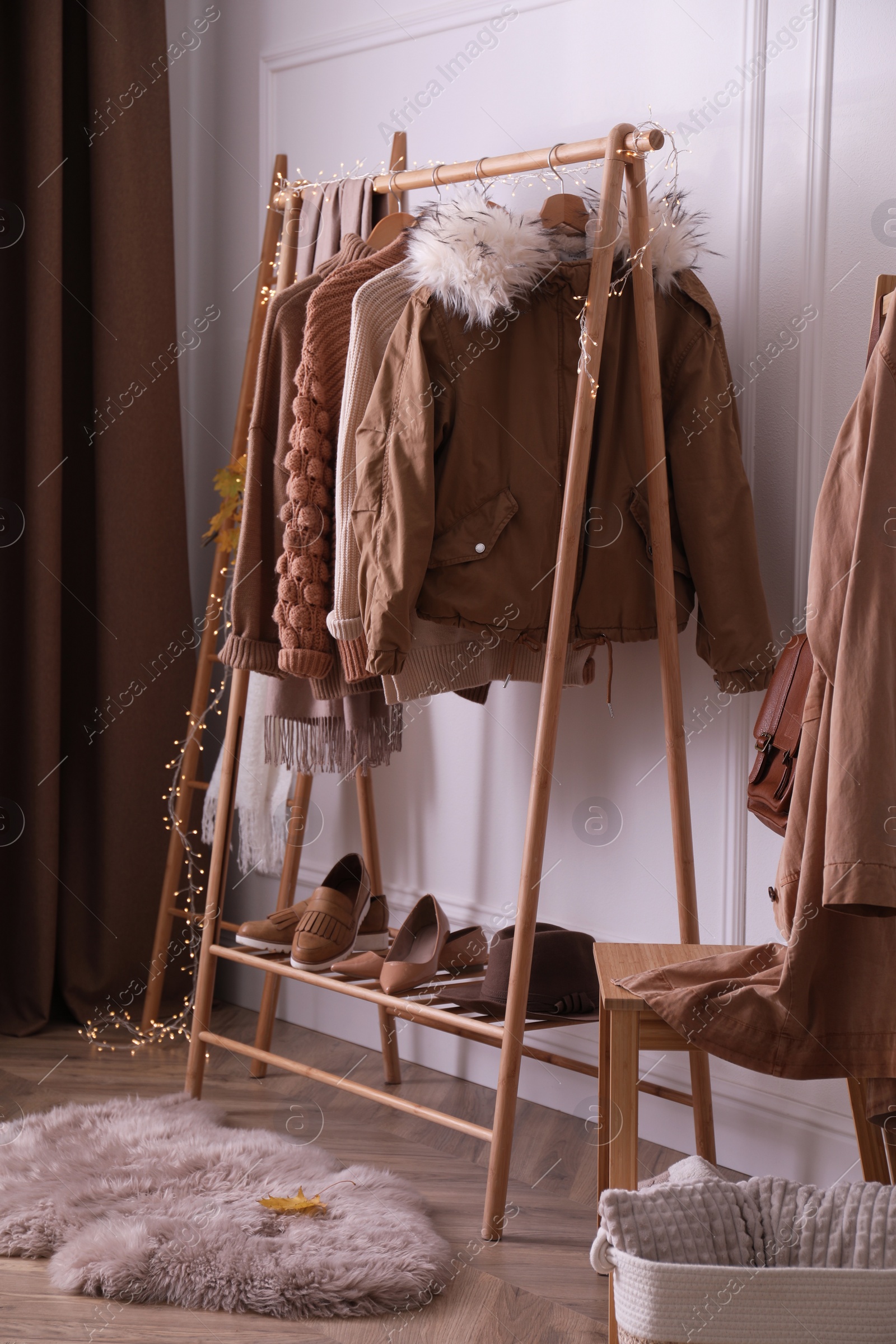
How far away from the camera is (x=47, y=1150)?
207 cm

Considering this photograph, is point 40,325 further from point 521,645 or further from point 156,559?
point 521,645

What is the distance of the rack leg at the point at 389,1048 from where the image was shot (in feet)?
8.16

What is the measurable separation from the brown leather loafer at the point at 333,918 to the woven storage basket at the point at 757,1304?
1.10 metres

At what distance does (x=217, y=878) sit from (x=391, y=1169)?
659mm

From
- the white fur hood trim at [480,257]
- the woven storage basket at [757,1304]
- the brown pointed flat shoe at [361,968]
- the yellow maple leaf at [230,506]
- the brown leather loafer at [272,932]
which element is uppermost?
the white fur hood trim at [480,257]

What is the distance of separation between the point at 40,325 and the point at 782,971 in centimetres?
222

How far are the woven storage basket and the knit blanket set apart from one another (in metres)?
0.03

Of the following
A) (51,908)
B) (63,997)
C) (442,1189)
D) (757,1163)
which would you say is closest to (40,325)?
(51,908)

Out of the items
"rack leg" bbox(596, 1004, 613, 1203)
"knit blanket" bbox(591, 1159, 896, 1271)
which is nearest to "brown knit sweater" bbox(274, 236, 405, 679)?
"rack leg" bbox(596, 1004, 613, 1203)

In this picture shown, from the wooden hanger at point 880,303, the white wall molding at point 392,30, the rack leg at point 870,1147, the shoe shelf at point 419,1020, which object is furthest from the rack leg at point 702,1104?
the white wall molding at point 392,30

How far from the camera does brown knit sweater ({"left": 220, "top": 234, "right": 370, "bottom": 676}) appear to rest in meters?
2.21

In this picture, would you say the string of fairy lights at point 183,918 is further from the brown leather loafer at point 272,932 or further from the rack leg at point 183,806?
the brown leather loafer at point 272,932

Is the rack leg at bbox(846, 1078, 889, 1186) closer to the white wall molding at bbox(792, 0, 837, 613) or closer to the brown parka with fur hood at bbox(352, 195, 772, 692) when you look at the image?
the brown parka with fur hood at bbox(352, 195, 772, 692)

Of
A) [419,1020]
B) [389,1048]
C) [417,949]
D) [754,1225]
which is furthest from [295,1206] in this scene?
[754,1225]
